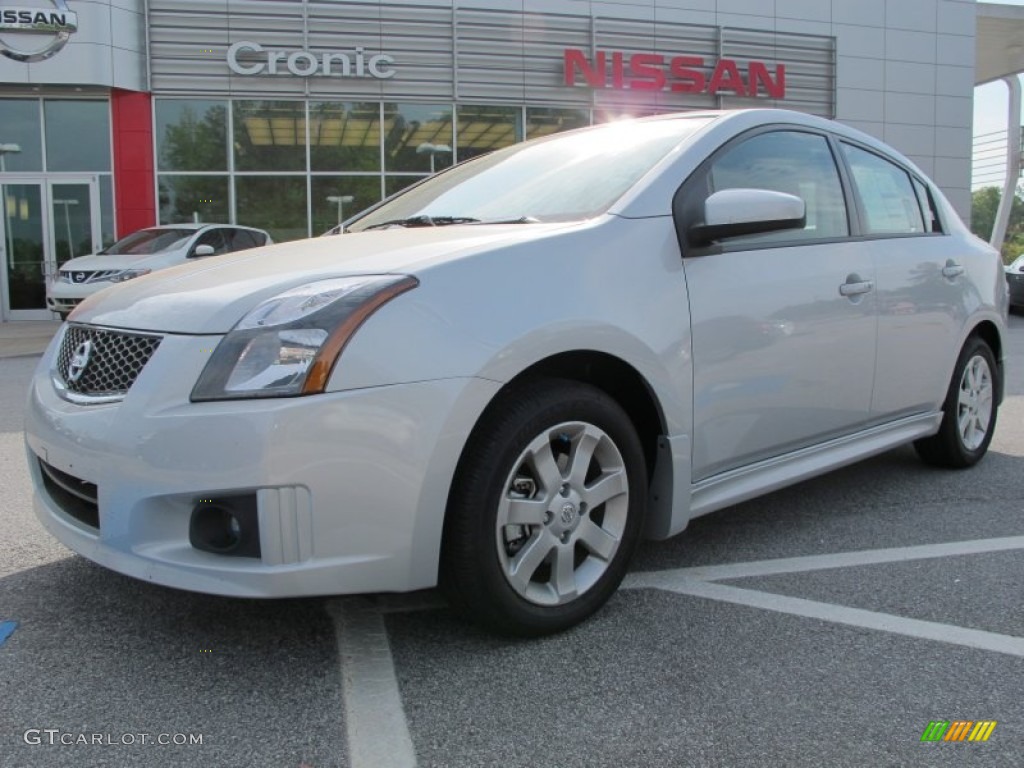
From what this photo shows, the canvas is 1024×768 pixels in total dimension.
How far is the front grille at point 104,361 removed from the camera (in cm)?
234

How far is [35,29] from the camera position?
14875 millimetres

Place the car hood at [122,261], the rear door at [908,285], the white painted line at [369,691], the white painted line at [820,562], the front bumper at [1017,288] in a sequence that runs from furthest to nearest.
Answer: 1. the front bumper at [1017,288]
2. the car hood at [122,261]
3. the rear door at [908,285]
4. the white painted line at [820,562]
5. the white painted line at [369,691]

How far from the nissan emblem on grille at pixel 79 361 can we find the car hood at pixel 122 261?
10.2m

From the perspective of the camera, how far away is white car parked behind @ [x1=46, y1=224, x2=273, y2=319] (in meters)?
12.2

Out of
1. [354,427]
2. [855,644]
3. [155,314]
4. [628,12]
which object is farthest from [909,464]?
[628,12]

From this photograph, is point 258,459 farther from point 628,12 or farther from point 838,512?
point 628,12

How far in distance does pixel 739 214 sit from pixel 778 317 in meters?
0.44

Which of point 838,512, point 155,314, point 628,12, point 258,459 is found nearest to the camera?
point 258,459

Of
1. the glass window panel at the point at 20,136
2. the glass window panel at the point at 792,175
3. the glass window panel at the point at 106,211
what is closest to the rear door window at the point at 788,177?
the glass window panel at the point at 792,175

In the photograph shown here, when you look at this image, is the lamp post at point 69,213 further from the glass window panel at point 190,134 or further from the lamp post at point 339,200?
the lamp post at point 339,200

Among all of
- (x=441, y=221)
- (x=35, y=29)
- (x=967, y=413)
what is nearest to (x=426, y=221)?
(x=441, y=221)

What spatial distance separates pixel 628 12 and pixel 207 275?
55.9 feet

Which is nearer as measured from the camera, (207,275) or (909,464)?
(207,275)

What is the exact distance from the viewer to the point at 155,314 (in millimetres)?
2400
